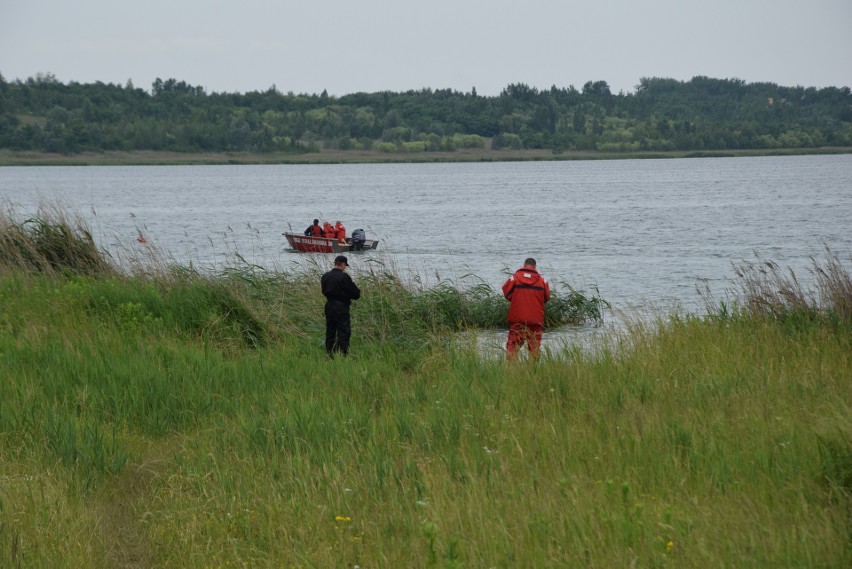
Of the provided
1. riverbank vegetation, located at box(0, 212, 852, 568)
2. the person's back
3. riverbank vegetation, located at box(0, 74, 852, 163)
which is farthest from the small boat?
riverbank vegetation, located at box(0, 74, 852, 163)

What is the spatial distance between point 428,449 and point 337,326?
5.20m

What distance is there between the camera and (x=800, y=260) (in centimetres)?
3772

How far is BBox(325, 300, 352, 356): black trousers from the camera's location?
12.4 metres

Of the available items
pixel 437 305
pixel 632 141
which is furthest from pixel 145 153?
pixel 437 305

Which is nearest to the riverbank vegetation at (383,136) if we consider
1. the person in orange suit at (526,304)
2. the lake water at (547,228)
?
the lake water at (547,228)

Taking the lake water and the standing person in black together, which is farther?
the lake water

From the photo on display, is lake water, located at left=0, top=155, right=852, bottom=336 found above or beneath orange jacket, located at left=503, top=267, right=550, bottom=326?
beneath

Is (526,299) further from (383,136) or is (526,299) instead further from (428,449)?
(383,136)

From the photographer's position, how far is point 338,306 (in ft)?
40.7

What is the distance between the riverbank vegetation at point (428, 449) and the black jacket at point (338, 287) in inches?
30.0

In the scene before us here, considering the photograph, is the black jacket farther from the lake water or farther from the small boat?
the small boat

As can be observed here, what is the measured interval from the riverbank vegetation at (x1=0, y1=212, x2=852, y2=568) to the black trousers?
266 millimetres

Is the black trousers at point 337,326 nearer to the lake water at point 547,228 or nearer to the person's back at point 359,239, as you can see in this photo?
the lake water at point 547,228

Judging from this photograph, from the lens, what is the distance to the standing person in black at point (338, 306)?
12391mm
